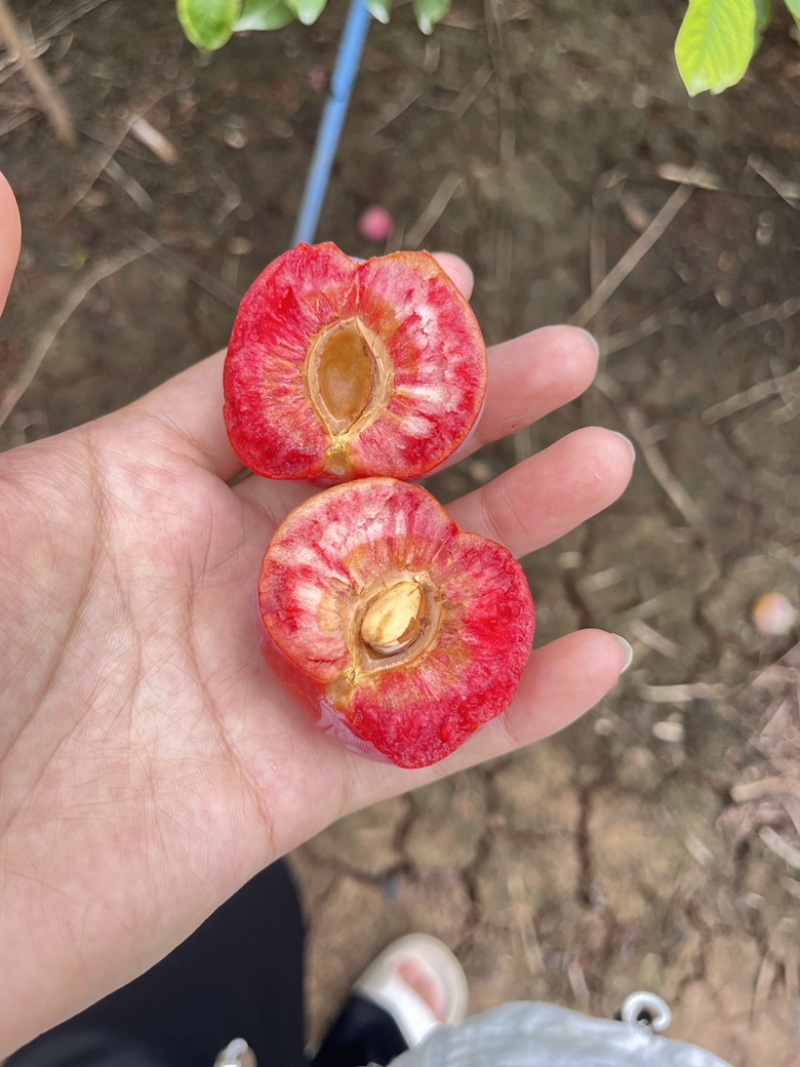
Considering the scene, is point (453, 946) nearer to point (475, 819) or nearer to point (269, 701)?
point (475, 819)

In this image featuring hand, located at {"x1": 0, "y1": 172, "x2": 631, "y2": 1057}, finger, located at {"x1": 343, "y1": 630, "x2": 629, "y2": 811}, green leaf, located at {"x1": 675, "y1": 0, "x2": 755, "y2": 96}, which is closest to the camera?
green leaf, located at {"x1": 675, "y1": 0, "x2": 755, "y2": 96}

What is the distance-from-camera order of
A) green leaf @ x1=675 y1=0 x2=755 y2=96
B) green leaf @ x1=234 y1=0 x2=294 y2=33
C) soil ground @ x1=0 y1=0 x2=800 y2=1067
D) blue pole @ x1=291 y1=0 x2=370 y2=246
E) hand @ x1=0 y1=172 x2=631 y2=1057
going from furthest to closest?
soil ground @ x1=0 y1=0 x2=800 y2=1067 → blue pole @ x1=291 y1=0 x2=370 y2=246 → hand @ x1=0 y1=172 x2=631 y2=1057 → green leaf @ x1=234 y1=0 x2=294 y2=33 → green leaf @ x1=675 y1=0 x2=755 y2=96

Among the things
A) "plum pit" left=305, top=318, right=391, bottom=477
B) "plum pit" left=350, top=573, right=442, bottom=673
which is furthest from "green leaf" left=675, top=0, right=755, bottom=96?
"plum pit" left=350, top=573, right=442, bottom=673

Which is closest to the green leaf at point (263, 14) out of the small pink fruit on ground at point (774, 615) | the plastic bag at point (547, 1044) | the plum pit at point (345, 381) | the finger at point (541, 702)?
the plum pit at point (345, 381)

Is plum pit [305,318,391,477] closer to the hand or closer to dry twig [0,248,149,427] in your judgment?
the hand

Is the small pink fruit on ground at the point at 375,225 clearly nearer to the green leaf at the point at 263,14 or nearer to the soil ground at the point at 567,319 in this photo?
the soil ground at the point at 567,319

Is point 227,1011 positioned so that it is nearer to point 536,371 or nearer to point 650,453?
point 536,371

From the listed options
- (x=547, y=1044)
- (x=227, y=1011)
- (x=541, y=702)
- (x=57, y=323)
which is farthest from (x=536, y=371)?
(x=227, y=1011)

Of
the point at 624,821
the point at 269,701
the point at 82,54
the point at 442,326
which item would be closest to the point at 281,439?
the point at 442,326

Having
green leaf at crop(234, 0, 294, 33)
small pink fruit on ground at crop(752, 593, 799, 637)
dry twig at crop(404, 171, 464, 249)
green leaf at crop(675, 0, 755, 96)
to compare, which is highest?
green leaf at crop(234, 0, 294, 33)
